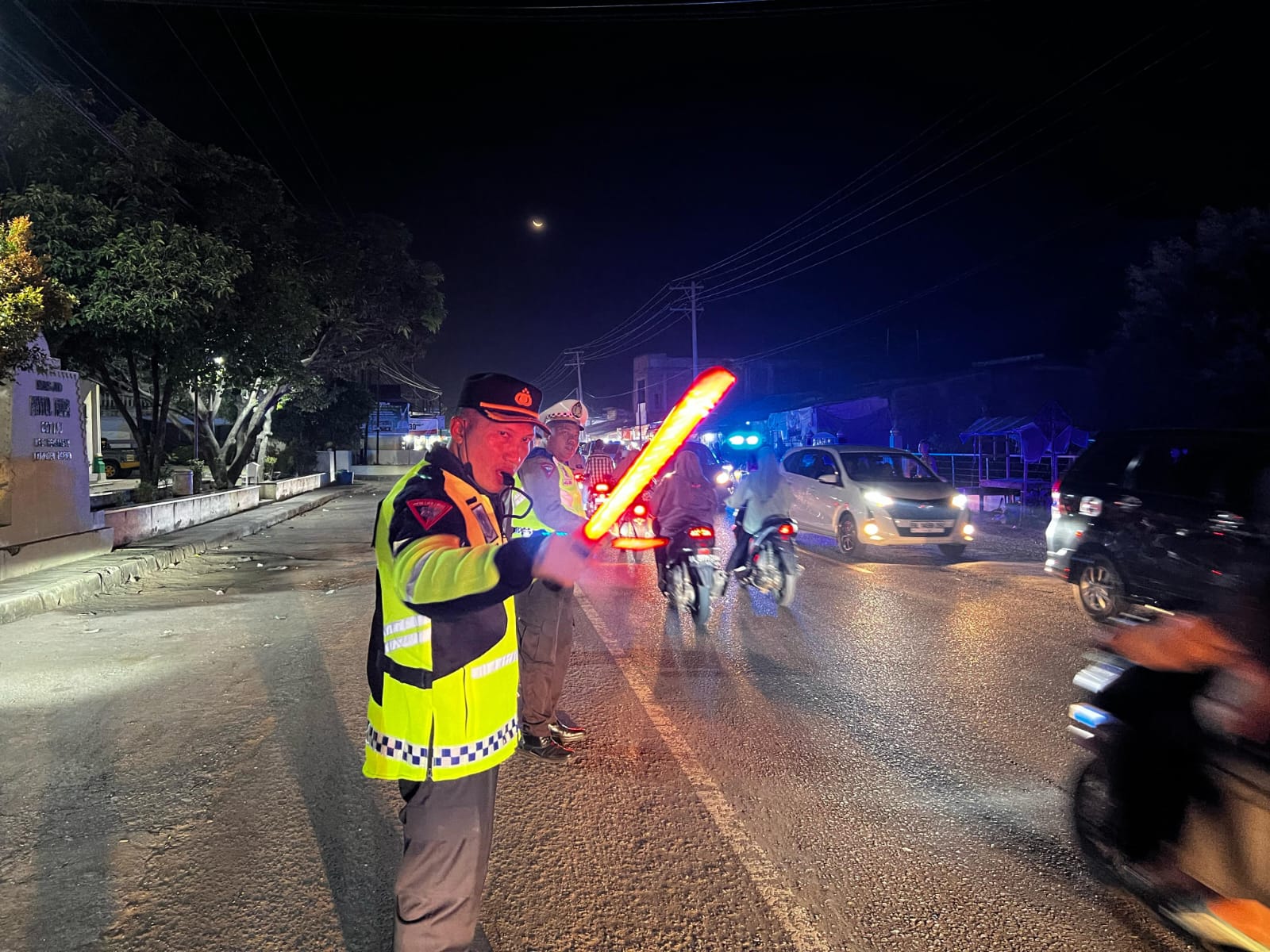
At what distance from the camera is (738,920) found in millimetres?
2967

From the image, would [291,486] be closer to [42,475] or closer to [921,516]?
[42,475]

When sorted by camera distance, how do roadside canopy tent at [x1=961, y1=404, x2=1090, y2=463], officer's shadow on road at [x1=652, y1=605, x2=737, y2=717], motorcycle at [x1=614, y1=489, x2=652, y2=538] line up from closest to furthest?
officer's shadow on road at [x1=652, y1=605, x2=737, y2=717] < motorcycle at [x1=614, y1=489, x2=652, y2=538] < roadside canopy tent at [x1=961, y1=404, x2=1090, y2=463]

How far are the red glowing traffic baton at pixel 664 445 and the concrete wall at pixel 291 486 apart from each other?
25.6 m

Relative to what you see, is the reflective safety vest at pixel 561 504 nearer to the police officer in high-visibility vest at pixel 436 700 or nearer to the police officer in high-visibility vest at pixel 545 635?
the police officer in high-visibility vest at pixel 545 635

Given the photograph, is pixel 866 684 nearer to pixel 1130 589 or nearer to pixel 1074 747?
pixel 1074 747

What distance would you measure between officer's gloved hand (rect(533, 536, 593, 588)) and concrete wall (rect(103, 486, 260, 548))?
13640 millimetres

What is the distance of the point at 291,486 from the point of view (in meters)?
28.2

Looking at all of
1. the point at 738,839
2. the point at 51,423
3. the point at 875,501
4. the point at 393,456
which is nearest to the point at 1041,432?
the point at 875,501

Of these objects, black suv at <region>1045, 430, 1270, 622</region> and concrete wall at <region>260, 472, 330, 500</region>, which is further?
concrete wall at <region>260, 472, 330, 500</region>

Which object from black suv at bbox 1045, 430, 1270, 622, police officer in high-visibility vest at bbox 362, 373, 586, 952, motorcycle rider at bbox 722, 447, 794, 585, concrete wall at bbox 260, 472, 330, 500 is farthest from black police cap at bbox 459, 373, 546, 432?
concrete wall at bbox 260, 472, 330, 500

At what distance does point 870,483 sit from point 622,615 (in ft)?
18.2

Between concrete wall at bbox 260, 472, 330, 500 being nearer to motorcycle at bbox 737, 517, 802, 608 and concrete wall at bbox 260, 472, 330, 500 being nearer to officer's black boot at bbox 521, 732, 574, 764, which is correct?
motorcycle at bbox 737, 517, 802, 608

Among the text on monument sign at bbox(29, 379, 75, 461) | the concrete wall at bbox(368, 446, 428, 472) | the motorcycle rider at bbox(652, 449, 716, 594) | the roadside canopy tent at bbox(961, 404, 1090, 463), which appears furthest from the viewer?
the concrete wall at bbox(368, 446, 428, 472)

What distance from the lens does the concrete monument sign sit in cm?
995
